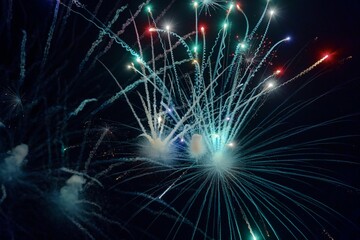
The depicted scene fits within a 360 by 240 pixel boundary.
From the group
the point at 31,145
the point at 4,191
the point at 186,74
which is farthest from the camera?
the point at 186,74

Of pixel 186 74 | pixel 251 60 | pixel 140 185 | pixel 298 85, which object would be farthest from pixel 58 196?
pixel 298 85

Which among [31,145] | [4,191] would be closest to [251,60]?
[31,145]

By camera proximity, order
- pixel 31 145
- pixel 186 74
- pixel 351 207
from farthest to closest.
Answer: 1. pixel 351 207
2. pixel 186 74
3. pixel 31 145

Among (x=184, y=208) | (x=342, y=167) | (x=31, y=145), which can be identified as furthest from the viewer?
Result: (x=342, y=167)

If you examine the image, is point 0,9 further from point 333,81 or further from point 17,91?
point 333,81

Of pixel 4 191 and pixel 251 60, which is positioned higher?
pixel 251 60

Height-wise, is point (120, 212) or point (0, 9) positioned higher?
point (0, 9)

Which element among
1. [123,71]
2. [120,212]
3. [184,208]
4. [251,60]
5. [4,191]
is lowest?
[4,191]

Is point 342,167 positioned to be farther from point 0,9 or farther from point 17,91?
point 0,9

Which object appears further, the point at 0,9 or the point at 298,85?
the point at 298,85
